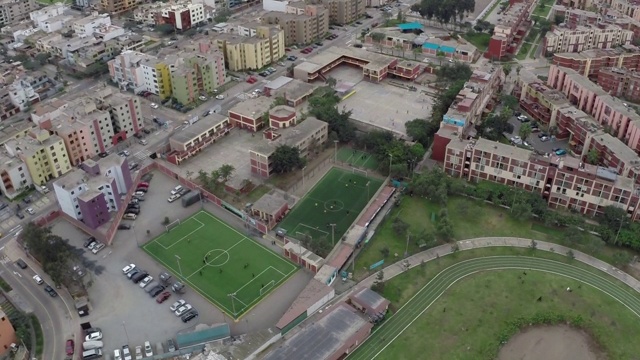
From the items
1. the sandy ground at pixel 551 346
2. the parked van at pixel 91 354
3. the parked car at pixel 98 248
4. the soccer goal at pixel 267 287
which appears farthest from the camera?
the parked car at pixel 98 248

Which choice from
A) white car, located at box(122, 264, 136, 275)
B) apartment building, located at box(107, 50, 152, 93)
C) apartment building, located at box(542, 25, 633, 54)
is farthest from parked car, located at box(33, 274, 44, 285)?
apartment building, located at box(542, 25, 633, 54)

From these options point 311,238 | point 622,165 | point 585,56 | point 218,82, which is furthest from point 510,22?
point 311,238

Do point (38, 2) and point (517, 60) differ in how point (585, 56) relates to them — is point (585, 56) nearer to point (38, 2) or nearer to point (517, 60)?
point (517, 60)

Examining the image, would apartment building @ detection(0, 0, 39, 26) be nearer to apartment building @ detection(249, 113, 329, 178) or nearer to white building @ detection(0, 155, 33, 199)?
white building @ detection(0, 155, 33, 199)

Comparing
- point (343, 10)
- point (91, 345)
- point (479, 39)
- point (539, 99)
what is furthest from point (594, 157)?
point (343, 10)

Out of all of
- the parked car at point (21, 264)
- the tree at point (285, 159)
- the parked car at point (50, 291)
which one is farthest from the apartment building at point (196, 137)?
the parked car at point (50, 291)

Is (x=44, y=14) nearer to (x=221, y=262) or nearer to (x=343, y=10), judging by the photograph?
(x=343, y=10)

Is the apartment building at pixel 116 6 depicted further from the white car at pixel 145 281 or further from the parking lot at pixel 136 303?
the white car at pixel 145 281
